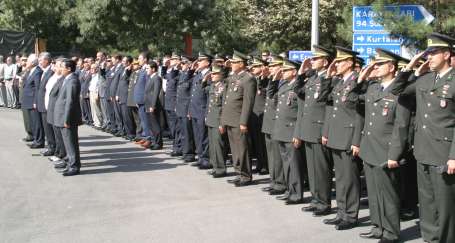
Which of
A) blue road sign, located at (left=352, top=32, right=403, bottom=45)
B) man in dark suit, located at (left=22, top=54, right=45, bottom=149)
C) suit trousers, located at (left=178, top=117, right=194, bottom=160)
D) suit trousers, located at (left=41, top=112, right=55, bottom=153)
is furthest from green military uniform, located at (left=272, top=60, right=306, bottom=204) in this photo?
man in dark suit, located at (left=22, top=54, right=45, bottom=149)

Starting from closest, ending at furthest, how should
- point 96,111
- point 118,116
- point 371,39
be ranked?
point 371,39
point 118,116
point 96,111

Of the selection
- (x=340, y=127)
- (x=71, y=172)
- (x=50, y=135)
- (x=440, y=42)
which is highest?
(x=440, y=42)

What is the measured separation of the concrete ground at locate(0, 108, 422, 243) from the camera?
6074mm

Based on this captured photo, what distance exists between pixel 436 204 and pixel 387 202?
0.48m

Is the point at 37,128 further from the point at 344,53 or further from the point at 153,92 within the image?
the point at 344,53

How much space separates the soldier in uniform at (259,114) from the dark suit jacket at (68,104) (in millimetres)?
2715

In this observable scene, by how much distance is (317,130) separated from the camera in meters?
6.81

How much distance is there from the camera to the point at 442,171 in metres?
5.13

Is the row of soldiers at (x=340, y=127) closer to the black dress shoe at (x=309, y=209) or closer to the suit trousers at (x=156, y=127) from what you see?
the black dress shoe at (x=309, y=209)

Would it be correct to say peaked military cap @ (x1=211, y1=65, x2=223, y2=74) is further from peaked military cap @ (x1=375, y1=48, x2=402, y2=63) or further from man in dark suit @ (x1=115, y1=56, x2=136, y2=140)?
man in dark suit @ (x1=115, y1=56, x2=136, y2=140)

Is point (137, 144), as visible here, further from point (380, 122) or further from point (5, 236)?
point (380, 122)

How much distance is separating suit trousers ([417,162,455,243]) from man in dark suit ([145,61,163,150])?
23.2 feet

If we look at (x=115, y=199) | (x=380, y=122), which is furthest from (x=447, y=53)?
(x=115, y=199)

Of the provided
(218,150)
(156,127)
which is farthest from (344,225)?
(156,127)
